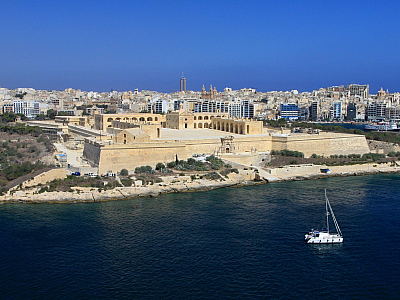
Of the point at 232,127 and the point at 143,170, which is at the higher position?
the point at 232,127

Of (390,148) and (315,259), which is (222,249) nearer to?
(315,259)

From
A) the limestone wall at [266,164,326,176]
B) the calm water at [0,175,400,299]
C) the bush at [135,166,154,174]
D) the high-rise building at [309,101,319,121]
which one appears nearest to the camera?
the calm water at [0,175,400,299]

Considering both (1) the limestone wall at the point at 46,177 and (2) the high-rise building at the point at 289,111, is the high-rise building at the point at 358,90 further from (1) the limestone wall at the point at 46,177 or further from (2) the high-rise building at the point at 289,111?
(1) the limestone wall at the point at 46,177

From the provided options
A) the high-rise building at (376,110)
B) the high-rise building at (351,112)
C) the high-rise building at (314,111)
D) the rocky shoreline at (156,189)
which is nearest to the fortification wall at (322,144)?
the rocky shoreline at (156,189)

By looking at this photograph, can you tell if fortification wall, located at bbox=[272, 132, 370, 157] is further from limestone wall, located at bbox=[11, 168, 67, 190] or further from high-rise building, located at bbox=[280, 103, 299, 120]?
high-rise building, located at bbox=[280, 103, 299, 120]

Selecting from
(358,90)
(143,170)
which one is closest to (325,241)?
(143,170)

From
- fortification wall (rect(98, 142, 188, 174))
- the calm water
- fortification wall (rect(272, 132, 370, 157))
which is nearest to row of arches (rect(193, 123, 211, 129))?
fortification wall (rect(272, 132, 370, 157))

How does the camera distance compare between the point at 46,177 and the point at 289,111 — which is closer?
the point at 46,177

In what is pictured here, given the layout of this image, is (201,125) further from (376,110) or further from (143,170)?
(376,110)
